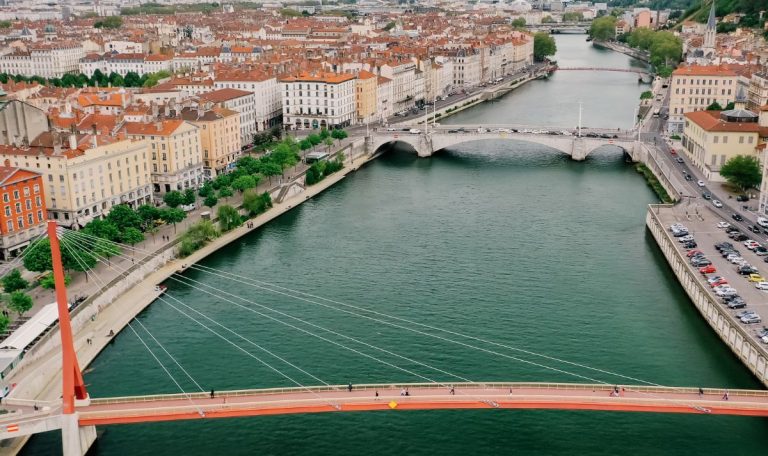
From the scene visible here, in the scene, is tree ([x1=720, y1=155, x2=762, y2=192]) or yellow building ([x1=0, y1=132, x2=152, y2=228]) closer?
yellow building ([x1=0, y1=132, x2=152, y2=228])

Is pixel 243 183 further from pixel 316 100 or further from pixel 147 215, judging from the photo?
pixel 316 100

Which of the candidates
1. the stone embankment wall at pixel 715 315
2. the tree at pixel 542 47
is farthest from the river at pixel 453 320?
the tree at pixel 542 47

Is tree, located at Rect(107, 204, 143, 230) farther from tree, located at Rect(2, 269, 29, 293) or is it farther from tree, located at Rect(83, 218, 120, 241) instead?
tree, located at Rect(2, 269, 29, 293)

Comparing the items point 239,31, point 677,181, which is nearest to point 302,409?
point 677,181

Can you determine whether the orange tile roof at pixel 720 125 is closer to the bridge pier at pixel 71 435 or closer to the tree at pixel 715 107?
the tree at pixel 715 107

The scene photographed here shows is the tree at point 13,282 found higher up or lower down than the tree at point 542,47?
lower down

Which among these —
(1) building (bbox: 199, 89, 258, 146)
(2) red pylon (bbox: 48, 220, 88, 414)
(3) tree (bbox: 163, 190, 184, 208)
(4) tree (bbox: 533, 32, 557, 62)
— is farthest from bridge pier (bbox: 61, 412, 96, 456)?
(4) tree (bbox: 533, 32, 557, 62)
